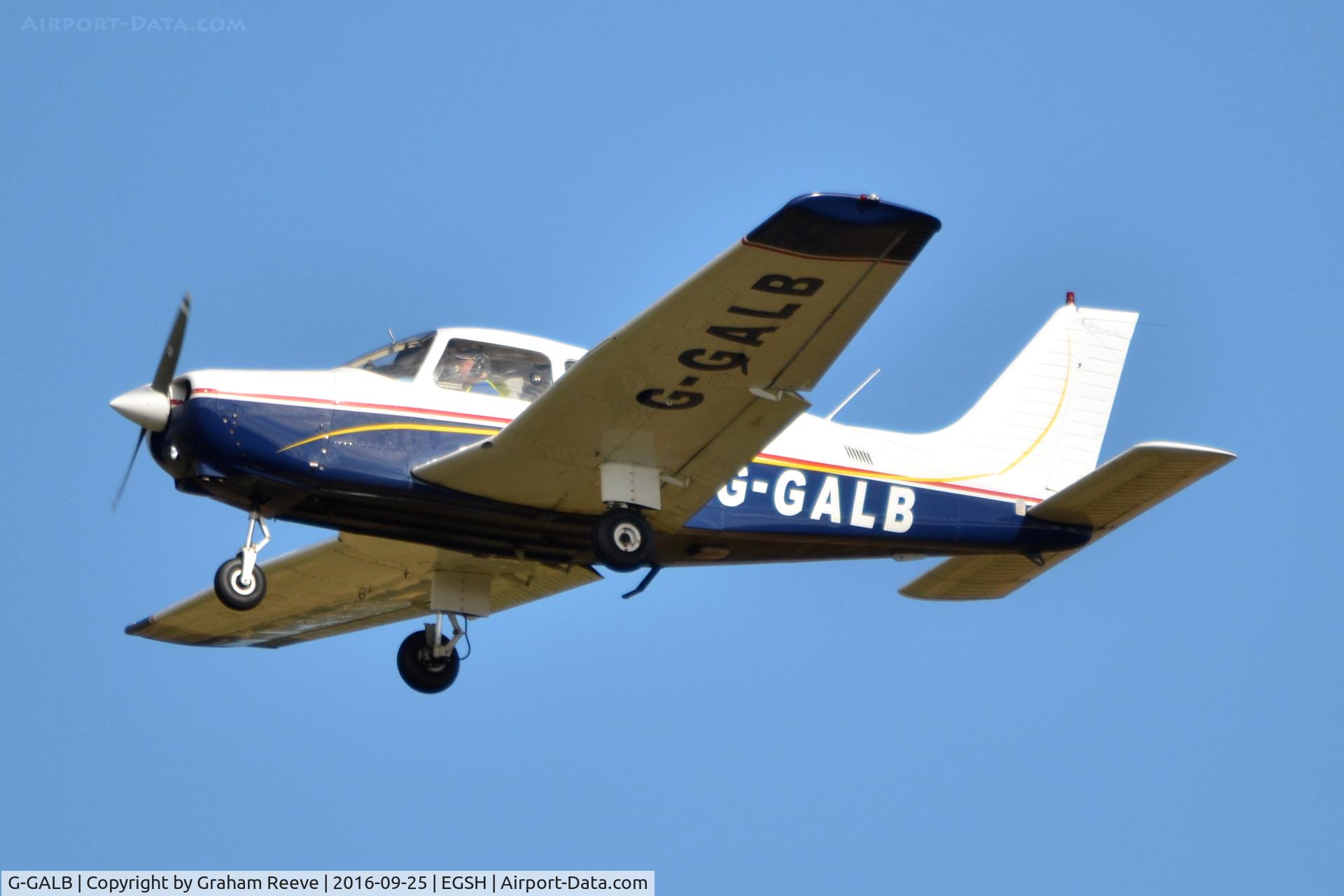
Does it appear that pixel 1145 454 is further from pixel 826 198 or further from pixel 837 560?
pixel 826 198

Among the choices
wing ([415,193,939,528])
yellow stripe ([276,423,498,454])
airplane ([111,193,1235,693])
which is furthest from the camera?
yellow stripe ([276,423,498,454])

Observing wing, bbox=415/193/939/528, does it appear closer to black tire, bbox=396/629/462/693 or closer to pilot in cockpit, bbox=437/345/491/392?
pilot in cockpit, bbox=437/345/491/392

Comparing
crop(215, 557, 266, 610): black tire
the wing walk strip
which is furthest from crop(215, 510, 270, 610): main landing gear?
the wing walk strip

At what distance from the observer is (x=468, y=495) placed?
14.1m

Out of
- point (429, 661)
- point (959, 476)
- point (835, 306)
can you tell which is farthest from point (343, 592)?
point (835, 306)

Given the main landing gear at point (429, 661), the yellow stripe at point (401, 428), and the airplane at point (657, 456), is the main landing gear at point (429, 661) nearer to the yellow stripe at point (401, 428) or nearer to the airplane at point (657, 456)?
the airplane at point (657, 456)

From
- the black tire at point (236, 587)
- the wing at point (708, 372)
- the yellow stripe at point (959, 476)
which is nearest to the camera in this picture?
the wing at point (708, 372)

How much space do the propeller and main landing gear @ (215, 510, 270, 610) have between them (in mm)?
953

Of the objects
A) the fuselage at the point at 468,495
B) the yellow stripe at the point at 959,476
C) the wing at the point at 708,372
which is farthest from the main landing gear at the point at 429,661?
the yellow stripe at the point at 959,476

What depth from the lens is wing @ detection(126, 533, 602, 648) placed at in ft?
53.6

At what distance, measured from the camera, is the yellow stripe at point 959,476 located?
15.2 m

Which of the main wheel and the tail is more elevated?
the tail

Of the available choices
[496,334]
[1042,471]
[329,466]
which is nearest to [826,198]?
[496,334]

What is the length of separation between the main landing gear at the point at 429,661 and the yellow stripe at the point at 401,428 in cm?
272
